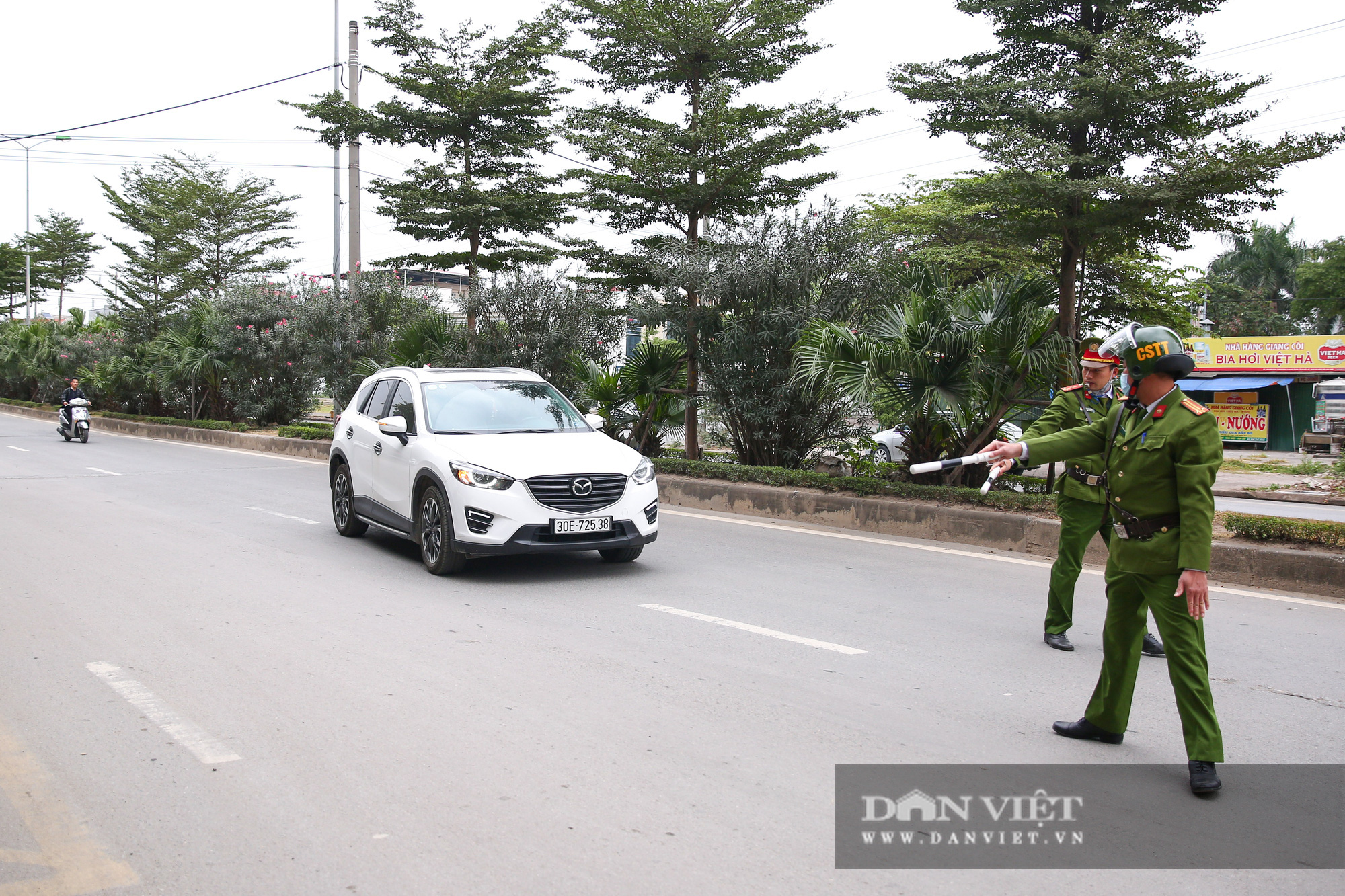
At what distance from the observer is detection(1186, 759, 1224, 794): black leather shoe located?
13.3ft

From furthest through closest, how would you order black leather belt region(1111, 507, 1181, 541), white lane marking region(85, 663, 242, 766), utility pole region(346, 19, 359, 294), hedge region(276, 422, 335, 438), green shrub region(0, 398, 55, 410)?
green shrub region(0, 398, 55, 410), hedge region(276, 422, 335, 438), utility pole region(346, 19, 359, 294), white lane marking region(85, 663, 242, 766), black leather belt region(1111, 507, 1181, 541)

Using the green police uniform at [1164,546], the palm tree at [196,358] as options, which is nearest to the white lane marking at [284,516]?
the green police uniform at [1164,546]

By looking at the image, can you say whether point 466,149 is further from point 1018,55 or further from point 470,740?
point 470,740

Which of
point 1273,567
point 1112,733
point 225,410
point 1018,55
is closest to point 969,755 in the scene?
point 1112,733

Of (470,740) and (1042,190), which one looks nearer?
(470,740)

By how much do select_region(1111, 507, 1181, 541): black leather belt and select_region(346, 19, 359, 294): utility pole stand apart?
69.5 feet

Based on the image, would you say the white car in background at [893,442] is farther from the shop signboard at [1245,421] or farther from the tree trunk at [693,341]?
the shop signboard at [1245,421]

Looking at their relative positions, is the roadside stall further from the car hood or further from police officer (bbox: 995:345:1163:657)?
police officer (bbox: 995:345:1163:657)

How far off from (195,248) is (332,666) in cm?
3390

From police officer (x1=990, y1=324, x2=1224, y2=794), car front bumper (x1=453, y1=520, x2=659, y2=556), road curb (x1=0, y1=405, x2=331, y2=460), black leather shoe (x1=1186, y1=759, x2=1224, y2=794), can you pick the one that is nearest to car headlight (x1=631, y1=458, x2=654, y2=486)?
car front bumper (x1=453, y1=520, x2=659, y2=556)

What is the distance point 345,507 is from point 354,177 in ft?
47.4

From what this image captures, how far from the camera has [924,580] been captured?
28.2 ft

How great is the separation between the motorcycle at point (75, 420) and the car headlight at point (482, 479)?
70.3 feet

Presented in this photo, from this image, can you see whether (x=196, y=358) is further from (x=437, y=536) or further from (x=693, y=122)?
(x=437, y=536)
